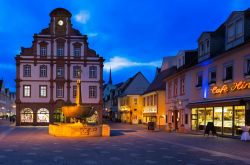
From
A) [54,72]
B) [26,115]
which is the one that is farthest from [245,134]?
[26,115]

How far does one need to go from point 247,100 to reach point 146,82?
59296mm

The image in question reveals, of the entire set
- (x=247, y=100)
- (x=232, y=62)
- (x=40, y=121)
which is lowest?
(x=40, y=121)

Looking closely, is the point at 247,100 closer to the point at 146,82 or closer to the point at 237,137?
the point at 237,137

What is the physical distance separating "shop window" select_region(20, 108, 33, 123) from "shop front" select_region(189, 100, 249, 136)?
3620cm

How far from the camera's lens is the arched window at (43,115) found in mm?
69125

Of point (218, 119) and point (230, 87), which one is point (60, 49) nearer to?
point (218, 119)

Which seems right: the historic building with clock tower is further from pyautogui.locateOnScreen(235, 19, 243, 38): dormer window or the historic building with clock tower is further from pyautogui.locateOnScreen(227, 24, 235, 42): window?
pyautogui.locateOnScreen(235, 19, 243, 38): dormer window

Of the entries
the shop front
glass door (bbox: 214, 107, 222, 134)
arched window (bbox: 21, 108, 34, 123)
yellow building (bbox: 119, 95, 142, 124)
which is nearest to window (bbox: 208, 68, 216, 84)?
the shop front

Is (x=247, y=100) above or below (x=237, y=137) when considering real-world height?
above

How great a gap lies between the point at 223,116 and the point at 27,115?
142ft

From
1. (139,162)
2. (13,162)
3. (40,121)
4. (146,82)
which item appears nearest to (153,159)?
(139,162)

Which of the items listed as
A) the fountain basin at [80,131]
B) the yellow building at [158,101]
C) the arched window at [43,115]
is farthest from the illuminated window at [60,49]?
the fountain basin at [80,131]

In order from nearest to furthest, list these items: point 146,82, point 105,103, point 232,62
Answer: point 232,62 → point 146,82 → point 105,103

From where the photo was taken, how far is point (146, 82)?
87625mm
